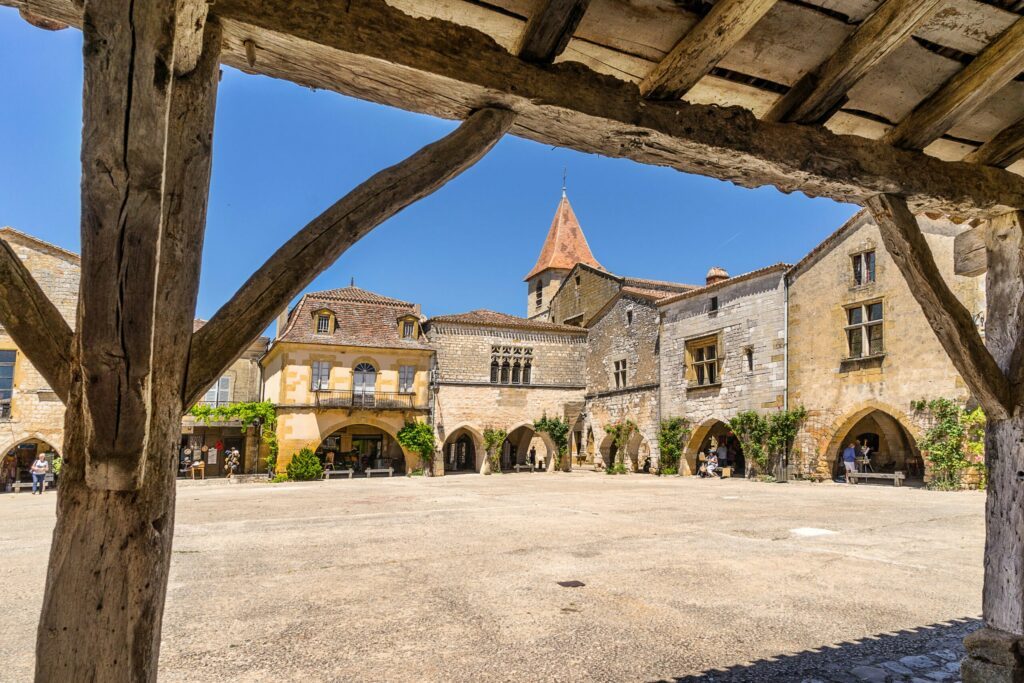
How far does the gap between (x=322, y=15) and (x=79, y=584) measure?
1792mm

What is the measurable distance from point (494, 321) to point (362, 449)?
786 centimetres

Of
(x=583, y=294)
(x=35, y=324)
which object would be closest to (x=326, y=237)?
(x=35, y=324)

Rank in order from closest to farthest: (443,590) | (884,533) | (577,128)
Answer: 1. (577,128)
2. (443,590)
3. (884,533)

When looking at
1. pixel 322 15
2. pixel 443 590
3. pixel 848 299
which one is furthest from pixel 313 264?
pixel 848 299

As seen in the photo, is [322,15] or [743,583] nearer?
[322,15]

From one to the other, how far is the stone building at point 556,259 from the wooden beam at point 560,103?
118ft

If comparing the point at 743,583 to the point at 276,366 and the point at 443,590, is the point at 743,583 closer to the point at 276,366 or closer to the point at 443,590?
the point at 443,590

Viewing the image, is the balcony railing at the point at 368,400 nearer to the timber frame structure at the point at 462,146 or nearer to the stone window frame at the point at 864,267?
the stone window frame at the point at 864,267

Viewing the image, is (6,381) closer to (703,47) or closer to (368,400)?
(368,400)

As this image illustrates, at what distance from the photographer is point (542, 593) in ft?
17.4

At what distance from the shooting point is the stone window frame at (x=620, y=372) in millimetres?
25781

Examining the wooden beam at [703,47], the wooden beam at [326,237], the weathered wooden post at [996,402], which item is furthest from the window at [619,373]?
the wooden beam at [326,237]

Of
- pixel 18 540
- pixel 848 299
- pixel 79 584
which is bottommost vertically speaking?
pixel 18 540

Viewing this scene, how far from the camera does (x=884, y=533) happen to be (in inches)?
322
